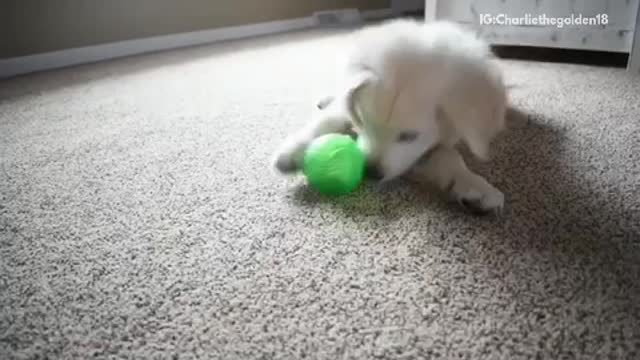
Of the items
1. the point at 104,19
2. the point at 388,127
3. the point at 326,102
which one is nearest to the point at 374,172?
the point at 388,127

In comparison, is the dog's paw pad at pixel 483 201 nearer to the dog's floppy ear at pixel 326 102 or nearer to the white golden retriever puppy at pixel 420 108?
the white golden retriever puppy at pixel 420 108

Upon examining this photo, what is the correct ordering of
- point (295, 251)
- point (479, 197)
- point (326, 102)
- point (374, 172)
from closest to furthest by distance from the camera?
point (295, 251) < point (479, 197) < point (374, 172) < point (326, 102)

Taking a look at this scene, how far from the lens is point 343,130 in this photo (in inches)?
47.9

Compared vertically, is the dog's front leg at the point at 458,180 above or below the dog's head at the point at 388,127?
below

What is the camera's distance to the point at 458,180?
3.23 ft

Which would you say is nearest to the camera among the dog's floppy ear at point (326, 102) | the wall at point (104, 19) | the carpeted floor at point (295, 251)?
the carpeted floor at point (295, 251)

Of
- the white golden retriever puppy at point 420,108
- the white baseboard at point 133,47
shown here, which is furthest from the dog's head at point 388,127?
the white baseboard at point 133,47

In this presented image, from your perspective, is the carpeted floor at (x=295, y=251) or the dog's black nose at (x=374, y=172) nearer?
the carpeted floor at (x=295, y=251)

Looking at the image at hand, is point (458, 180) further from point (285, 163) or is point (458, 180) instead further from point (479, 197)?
point (285, 163)

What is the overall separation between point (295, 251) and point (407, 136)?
364 millimetres

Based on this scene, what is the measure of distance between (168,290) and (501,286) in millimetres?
439

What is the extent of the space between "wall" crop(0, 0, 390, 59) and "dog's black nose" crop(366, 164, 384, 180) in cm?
197

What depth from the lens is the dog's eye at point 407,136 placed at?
1029 mm

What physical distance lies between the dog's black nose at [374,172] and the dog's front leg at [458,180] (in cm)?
10
